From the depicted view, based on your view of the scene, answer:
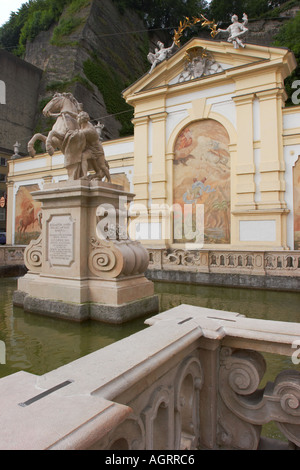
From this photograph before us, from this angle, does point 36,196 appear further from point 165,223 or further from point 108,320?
A: point 165,223

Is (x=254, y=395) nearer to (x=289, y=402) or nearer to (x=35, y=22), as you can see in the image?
(x=289, y=402)

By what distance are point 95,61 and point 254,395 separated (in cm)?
3324

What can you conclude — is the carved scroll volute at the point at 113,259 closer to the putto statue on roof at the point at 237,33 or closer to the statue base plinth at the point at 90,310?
the statue base plinth at the point at 90,310

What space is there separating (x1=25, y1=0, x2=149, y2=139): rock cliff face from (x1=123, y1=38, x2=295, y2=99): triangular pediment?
1239 centimetres

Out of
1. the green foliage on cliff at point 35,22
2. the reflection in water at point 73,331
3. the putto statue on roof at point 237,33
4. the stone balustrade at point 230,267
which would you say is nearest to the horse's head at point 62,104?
the reflection in water at point 73,331

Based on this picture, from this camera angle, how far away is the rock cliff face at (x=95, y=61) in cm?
2811

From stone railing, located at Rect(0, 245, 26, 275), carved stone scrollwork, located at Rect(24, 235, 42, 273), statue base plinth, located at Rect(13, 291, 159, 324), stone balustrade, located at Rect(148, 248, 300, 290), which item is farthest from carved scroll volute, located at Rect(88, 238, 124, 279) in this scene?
stone railing, located at Rect(0, 245, 26, 275)

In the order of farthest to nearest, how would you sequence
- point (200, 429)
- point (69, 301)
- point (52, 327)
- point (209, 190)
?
point (209, 190), point (69, 301), point (52, 327), point (200, 429)

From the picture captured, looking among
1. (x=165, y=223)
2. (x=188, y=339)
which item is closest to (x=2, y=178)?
(x=165, y=223)

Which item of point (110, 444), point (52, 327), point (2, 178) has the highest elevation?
point (2, 178)

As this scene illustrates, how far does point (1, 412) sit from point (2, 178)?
33108mm

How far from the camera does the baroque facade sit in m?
11.7

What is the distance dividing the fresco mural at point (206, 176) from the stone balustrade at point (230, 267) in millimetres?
2785

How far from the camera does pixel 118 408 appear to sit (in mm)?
1085
